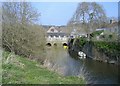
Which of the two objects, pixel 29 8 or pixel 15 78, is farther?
pixel 29 8

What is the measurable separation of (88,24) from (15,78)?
33.8 metres

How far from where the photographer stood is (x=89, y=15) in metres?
41.7

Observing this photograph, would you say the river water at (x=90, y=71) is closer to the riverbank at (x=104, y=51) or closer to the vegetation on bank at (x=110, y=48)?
the riverbank at (x=104, y=51)

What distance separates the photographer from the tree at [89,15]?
4159 cm

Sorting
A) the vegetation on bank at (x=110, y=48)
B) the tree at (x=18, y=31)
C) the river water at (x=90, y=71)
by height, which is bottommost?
the river water at (x=90, y=71)

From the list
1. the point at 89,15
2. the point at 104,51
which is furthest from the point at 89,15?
the point at 104,51

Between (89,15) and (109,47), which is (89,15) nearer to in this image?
(89,15)

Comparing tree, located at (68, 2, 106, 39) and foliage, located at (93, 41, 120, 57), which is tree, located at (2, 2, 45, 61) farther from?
tree, located at (68, 2, 106, 39)

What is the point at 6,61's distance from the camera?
37.4 feet

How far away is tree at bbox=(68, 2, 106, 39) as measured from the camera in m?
41.6

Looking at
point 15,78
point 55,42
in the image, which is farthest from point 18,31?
point 55,42

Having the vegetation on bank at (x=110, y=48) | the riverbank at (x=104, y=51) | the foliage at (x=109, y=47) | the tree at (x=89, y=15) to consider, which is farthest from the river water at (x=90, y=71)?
the tree at (x=89, y=15)

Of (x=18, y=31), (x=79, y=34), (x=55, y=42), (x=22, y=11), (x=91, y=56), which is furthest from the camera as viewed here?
(x=55, y=42)

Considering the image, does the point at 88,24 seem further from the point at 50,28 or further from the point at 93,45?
the point at 50,28
